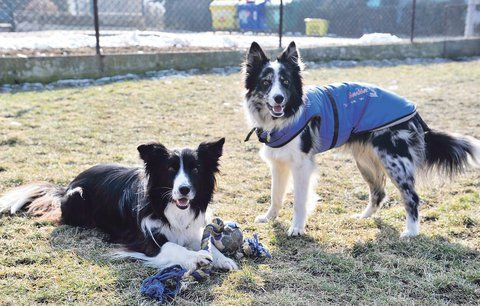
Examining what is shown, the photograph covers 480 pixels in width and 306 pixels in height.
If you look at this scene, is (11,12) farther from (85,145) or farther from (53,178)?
(53,178)

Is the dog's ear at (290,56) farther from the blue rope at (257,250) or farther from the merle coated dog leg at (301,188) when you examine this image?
the blue rope at (257,250)

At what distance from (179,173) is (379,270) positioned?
5.14ft

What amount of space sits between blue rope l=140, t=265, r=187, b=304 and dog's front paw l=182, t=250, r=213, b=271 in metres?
0.09

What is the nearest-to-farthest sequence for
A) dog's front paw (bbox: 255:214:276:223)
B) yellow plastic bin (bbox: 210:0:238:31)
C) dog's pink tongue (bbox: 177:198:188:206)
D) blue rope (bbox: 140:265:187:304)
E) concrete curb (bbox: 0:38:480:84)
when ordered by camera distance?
blue rope (bbox: 140:265:187:304), dog's pink tongue (bbox: 177:198:188:206), dog's front paw (bbox: 255:214:276:223), concrete curb (bbox: 0:38:480:84), yellow plastic bin (bbox: 210:0:238:31)

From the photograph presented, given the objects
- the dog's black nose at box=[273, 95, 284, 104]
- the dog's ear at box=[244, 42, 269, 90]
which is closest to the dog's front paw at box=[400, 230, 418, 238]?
the dog's black nose at box=[273, 95, 284, 104]

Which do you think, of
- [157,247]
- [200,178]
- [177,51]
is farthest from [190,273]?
[177,51]

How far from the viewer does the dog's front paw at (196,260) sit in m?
3.48

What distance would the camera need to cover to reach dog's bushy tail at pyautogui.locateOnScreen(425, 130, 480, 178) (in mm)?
4543

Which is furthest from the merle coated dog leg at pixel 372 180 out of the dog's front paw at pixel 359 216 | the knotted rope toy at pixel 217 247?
the knotted rope toy at pixel 217 247

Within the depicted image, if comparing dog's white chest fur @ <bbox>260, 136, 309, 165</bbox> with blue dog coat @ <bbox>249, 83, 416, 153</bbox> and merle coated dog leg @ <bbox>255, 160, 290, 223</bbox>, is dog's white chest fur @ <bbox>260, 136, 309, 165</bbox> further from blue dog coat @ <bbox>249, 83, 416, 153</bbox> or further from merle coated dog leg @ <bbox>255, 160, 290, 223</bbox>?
merle coated dog leg @ <bbox>255, 160, 290, 223</bbox>

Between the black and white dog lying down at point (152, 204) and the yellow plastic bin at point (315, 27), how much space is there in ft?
55.6

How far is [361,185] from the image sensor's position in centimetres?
566

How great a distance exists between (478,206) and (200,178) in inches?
108

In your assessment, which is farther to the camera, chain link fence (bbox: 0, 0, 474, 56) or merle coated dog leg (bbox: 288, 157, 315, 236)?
chain link fence (bbox: 0, 0, 474, 56)
